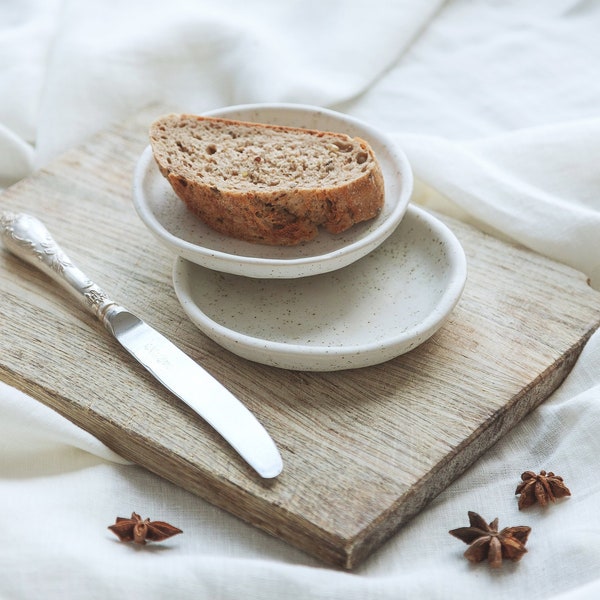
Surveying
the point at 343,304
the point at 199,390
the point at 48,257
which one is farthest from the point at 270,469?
the point at 48,257

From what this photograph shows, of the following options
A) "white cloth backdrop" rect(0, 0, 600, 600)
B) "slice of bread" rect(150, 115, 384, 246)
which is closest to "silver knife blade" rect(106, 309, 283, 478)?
"white cloth backdrop" rect(0, 0, 600, 600)

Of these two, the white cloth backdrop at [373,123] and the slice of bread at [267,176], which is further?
the slice of bread at [267,176]

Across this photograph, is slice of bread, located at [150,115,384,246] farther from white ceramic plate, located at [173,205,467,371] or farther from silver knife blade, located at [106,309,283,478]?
silver knife blade, located at [106,309,283,478]

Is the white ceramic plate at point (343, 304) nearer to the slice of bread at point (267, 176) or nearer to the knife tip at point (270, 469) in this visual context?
the slice of bread at point (267, 176)

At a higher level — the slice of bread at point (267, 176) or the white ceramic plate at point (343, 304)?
the slice of bread at point (267, 176)

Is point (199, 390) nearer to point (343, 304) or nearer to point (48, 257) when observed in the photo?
point (343, 304)

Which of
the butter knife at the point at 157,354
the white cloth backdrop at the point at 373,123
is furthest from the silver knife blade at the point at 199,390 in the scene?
the white cloth backdrop at the point at 373,123

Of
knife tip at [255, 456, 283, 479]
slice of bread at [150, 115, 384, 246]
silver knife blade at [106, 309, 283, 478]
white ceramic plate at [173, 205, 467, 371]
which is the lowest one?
knife tip at [255, 456, 283, 479]
